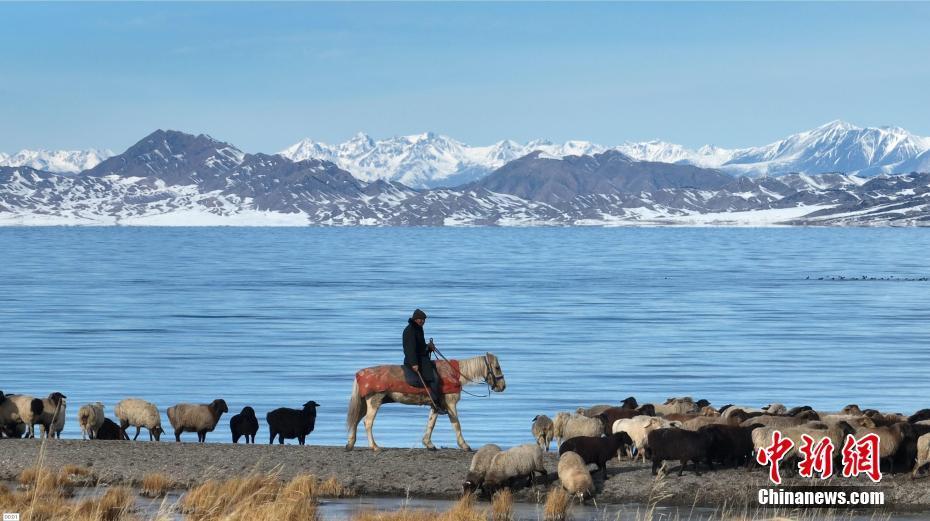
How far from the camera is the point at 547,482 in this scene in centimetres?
2139

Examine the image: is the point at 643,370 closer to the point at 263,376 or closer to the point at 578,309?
the point at 263,376

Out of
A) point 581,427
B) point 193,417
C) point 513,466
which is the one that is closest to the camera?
point 513,466

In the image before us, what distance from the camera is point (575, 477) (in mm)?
20422

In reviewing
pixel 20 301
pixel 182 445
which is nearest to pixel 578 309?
pixel 20 301

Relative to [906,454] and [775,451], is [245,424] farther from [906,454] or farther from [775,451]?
[906,454]

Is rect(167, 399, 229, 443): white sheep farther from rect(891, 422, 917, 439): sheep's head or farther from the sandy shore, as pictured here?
rect(891, 422, 917, 439): sheep's head

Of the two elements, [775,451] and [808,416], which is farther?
[808,416]

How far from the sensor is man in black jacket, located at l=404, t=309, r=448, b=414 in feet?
76.8

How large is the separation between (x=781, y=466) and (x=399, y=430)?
611 inches

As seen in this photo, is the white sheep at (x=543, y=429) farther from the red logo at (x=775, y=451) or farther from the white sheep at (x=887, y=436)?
the white sheep at (x=887, y=436)

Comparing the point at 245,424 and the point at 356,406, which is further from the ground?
the point at 356,406

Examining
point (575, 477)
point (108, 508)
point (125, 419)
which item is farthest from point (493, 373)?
point (125, 419)

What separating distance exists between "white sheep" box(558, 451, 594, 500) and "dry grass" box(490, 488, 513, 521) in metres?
1.27

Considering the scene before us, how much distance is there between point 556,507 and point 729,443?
436 centimetres
